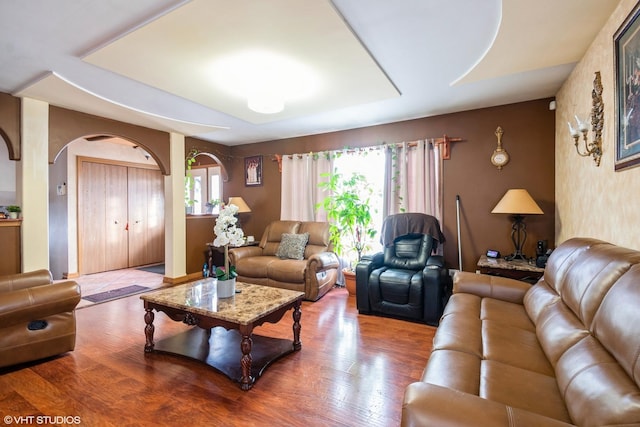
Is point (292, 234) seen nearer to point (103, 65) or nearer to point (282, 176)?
point (282, 176)

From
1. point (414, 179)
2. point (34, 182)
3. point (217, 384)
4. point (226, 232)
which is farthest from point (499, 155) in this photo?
point (34, 182)

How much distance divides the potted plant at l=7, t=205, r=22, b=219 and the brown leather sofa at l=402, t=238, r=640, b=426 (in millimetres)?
4298

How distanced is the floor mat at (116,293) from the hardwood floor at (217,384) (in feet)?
4.21

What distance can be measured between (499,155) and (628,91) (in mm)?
1930

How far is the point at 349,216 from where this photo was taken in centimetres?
412

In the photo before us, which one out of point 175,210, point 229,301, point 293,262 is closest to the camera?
point 229,301

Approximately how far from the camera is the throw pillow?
171 inches

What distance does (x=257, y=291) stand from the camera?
2.70 metres

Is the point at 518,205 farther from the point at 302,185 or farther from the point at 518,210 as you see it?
the point at 302,185

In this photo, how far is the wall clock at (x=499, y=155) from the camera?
11.6 feet

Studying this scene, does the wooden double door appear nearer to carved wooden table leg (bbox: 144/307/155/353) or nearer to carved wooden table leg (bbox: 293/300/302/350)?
carved wooden table leg (bbox: 144/307/155/353)

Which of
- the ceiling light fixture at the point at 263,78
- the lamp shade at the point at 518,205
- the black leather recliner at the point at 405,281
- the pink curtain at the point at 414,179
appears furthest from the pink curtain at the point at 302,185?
the lamp shade at the point at 518,205

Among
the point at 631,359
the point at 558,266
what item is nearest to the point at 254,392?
the point at 631,359

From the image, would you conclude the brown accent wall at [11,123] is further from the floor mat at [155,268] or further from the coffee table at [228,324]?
the floor mat at [155,268]
